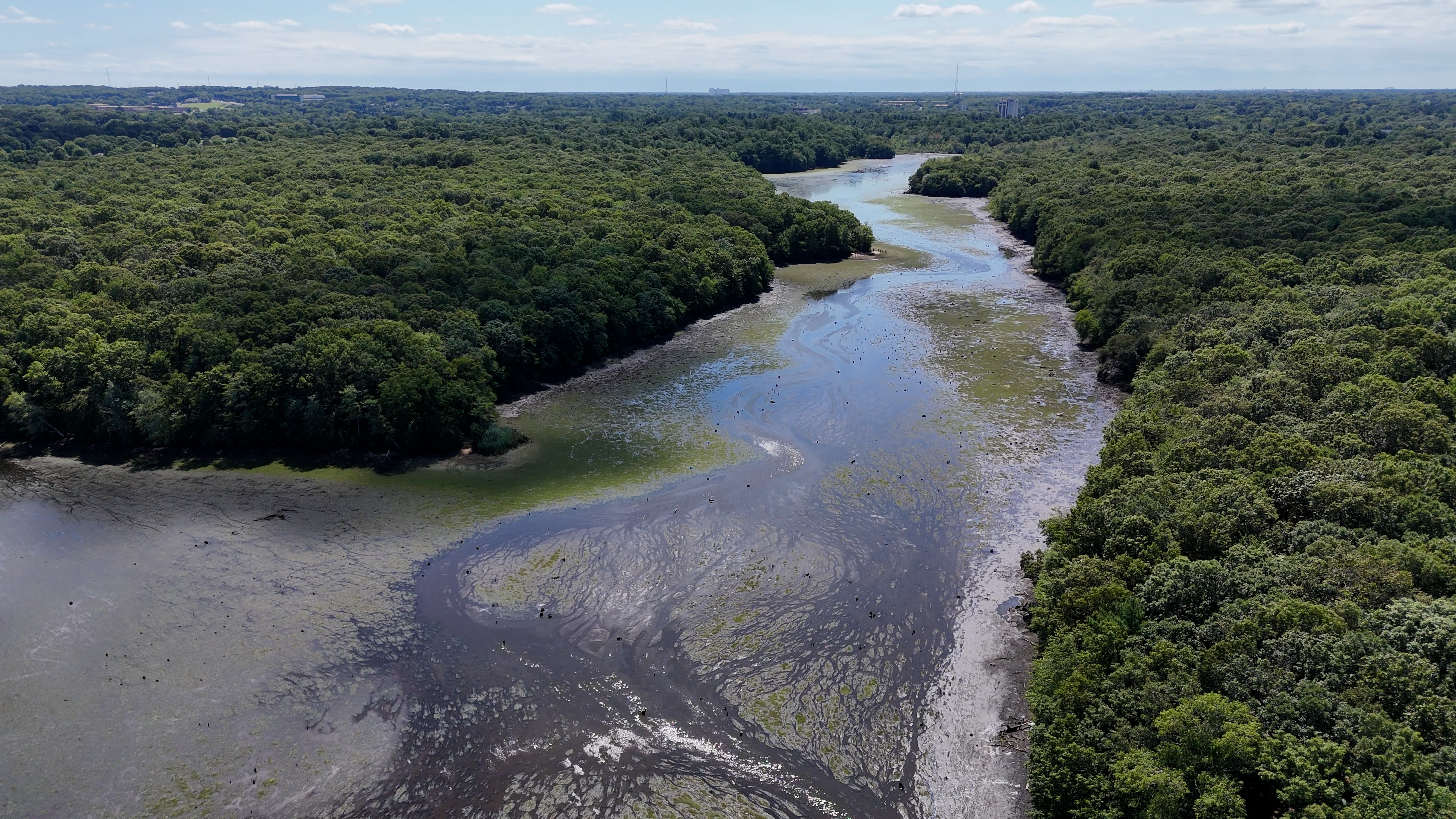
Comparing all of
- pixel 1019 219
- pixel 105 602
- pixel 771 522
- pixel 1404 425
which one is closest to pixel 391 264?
pixel 105 602

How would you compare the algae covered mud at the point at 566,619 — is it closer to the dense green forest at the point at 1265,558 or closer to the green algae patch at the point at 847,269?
the dense green forest at the point at 1265,558

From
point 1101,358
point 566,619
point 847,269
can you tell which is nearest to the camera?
point 566,619

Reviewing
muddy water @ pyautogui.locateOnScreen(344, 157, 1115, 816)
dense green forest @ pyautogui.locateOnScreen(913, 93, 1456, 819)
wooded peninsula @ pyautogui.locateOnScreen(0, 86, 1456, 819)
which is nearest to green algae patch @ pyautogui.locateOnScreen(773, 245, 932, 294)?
wooded peninsula @ pyautogui.locateOnScreen(0, 86, 1456, 819)

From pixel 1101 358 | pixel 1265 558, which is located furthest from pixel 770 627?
pixel 1101 358

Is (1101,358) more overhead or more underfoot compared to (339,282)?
more underfoot

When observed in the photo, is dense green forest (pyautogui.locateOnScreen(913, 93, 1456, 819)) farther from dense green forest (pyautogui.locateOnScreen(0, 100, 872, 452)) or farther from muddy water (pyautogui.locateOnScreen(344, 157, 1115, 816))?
dense green forest (pyautogui.locateOnScreen(0, 100, 872, 452))

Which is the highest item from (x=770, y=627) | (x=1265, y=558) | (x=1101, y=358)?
(x=1265, y=558)

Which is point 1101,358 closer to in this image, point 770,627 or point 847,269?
point 847,269
